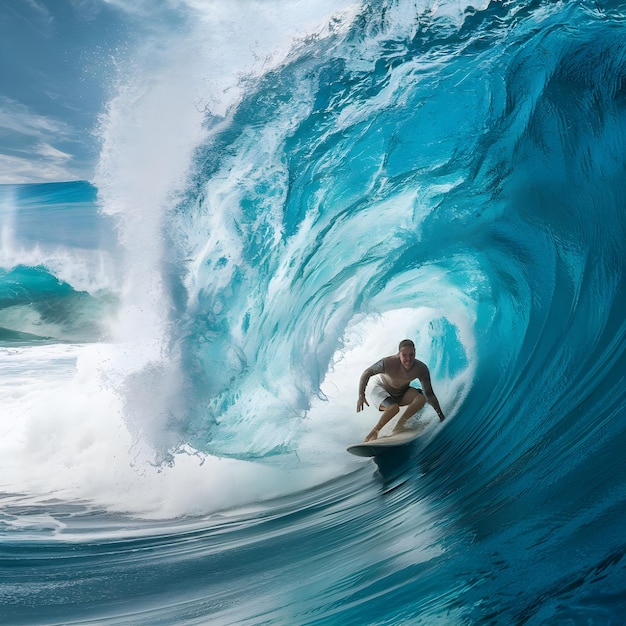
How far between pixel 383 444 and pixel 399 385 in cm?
60

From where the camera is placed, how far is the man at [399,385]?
477 cm

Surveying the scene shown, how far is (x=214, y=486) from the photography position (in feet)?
16.3

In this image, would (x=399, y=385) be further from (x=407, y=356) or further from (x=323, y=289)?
(x=323, y=289)

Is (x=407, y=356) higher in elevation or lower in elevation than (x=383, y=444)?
higher

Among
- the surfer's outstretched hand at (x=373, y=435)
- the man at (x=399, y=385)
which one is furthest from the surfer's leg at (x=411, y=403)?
the surfer's outstretched hand at (x=373, y=435)

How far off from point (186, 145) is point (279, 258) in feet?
4.54

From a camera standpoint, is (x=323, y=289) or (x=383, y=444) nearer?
(x=383, y=444)

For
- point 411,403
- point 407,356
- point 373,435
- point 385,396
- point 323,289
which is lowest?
point 373,435

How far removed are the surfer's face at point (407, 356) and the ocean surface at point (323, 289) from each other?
78 centimetres

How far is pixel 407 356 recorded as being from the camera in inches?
186

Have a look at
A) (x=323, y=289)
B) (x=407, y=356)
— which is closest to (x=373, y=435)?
(x=407, y=356)

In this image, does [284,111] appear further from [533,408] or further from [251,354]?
[533,408]

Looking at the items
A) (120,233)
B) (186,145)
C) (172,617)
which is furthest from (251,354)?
(172,617)

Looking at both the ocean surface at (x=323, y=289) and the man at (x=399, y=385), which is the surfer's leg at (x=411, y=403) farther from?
the ocean surface at (x=323, y=289)
